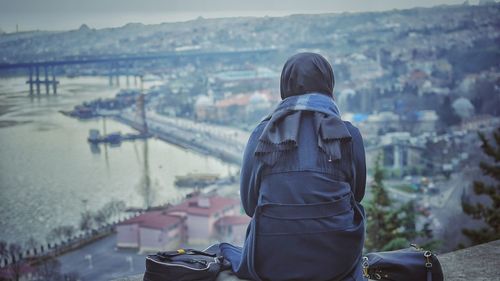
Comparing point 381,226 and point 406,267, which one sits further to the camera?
point 381,226

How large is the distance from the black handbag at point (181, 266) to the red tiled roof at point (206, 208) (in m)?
4.61

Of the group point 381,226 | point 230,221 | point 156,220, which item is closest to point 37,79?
point 156,220

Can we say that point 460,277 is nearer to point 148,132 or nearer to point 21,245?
point 21,245

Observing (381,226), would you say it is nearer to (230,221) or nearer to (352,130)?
(230,221)

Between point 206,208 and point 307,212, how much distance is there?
207 inches

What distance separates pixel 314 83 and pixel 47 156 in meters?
5.71

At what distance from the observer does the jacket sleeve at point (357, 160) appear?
1.49 m

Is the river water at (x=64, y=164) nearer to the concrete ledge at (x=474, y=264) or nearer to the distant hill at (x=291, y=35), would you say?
the distant hill at (x=291, y=35)

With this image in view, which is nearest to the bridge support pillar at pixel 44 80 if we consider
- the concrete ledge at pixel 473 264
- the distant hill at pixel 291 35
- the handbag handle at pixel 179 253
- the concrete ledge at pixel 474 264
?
the distant hill at pixel 291 35

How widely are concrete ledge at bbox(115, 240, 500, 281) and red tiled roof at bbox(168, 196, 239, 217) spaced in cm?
430

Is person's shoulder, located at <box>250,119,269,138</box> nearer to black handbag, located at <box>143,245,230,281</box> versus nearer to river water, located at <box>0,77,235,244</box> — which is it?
black handbag, located at <box>143,245,230,281</box>

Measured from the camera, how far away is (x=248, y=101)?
9883 millimetres

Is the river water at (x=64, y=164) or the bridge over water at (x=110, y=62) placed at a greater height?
the bridge over water at (x=110, y=62)

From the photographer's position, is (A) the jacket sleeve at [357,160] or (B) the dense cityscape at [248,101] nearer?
(A) the jacket sleeve at [357,160]
